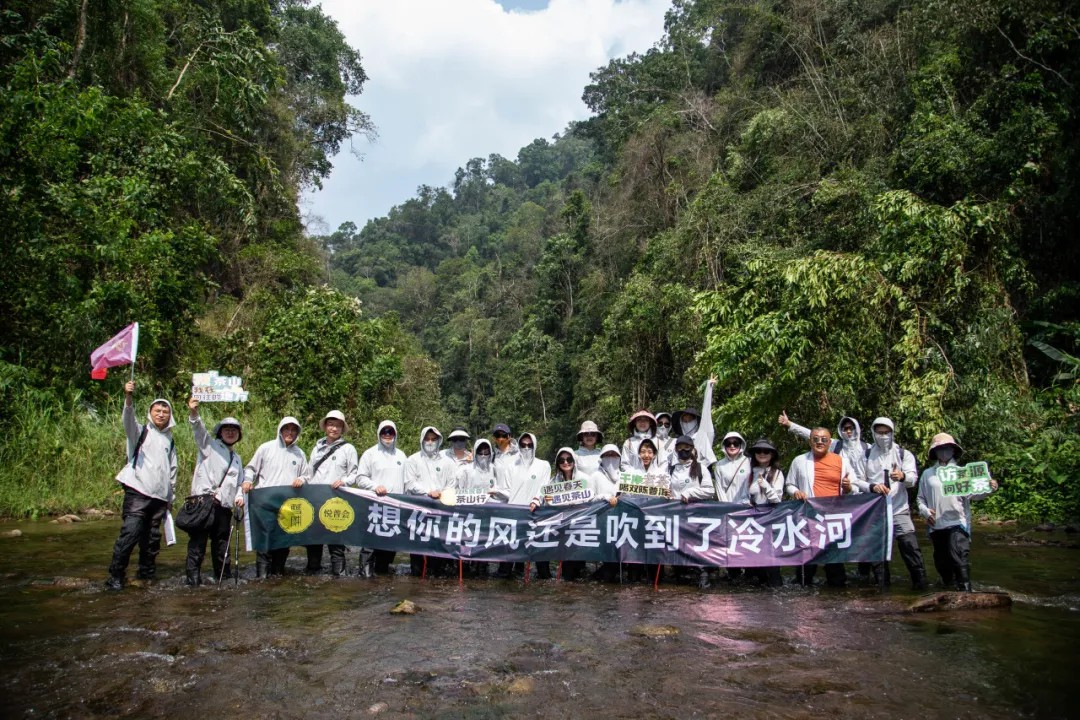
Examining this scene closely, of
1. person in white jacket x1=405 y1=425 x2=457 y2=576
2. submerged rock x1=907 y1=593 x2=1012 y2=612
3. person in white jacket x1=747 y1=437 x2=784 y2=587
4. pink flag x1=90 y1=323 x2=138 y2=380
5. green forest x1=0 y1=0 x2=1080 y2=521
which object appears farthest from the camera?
green forest x1=0 y1=0 x2=1080 y2=521

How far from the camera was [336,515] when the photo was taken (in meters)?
8.33

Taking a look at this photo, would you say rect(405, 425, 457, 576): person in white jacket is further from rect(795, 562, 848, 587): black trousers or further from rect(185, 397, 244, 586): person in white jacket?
rect(795, 562, 848, 587): black trousers

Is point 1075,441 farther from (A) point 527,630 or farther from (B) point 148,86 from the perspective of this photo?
(B) point 148,86

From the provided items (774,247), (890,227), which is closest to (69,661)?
(890,227)

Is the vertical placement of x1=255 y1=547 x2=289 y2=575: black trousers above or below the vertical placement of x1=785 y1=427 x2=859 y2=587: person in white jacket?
below

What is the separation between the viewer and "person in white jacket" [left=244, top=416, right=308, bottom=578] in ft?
26.9

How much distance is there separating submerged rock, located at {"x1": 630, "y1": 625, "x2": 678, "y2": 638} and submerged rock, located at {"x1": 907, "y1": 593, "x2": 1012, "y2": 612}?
2.16 metres

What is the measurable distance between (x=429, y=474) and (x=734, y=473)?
338 cm

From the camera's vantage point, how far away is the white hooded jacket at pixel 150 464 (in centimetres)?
720

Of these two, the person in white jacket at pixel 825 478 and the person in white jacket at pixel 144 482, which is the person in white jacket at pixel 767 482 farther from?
the person in white jacket at pixel 144 482

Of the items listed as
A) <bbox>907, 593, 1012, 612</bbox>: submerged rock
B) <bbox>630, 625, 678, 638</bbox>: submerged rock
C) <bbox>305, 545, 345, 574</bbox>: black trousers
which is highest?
<bbox>305, 545, 345, 574</bbox>: black trousers

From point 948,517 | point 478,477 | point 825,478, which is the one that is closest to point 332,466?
point 478,477

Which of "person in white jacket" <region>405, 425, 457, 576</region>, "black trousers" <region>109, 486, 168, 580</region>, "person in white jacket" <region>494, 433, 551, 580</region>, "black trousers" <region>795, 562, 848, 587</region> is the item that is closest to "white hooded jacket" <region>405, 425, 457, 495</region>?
"person in white jacket" <region>405, 425, 457, 576</region>

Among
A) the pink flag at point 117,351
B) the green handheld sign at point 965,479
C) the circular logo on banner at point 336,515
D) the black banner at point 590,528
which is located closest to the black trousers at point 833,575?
the black banner at point 590,528
